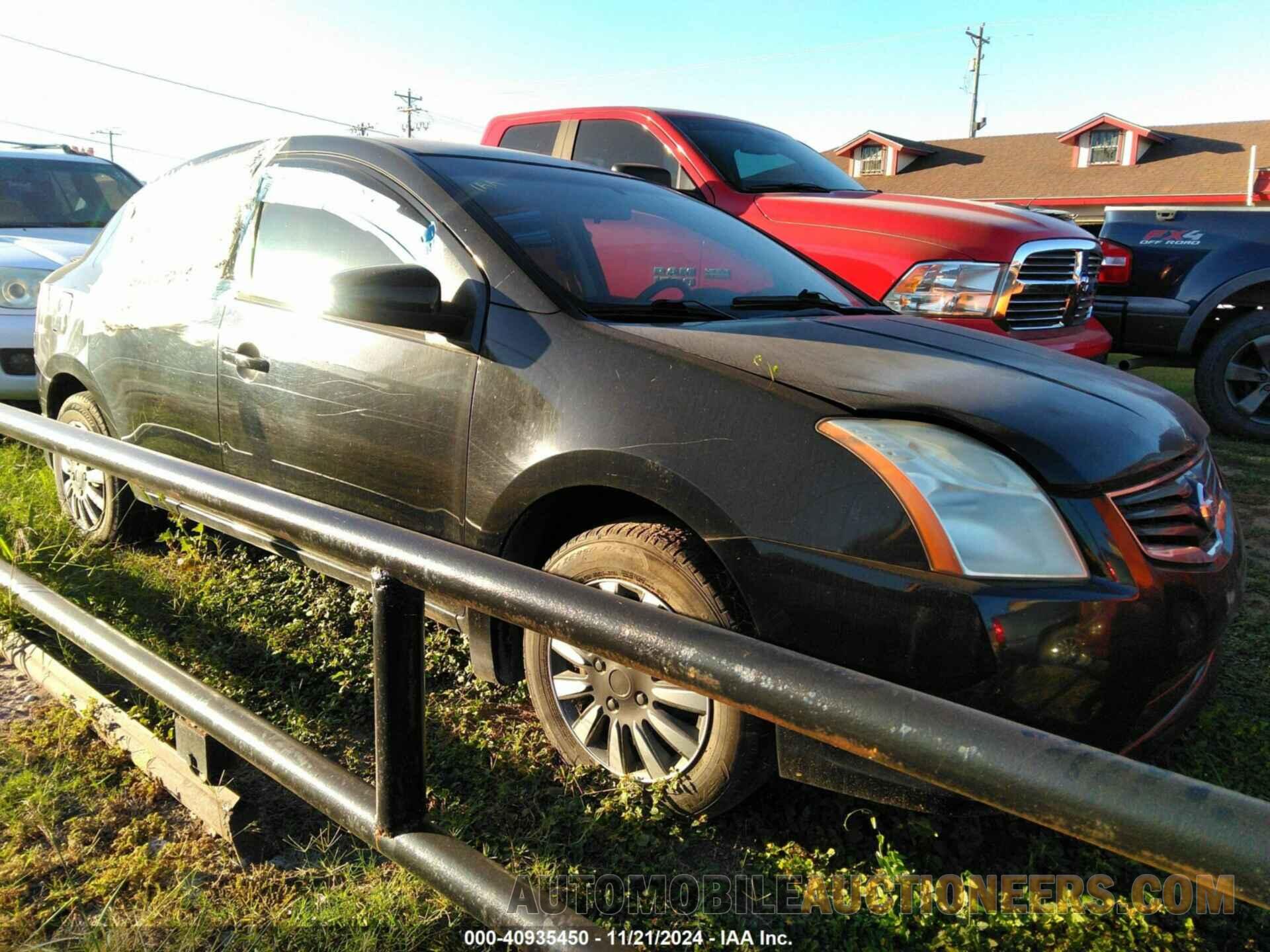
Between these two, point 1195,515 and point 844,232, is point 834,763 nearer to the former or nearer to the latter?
point 1195,515

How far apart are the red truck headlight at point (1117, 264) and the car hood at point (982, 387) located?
4.96 m

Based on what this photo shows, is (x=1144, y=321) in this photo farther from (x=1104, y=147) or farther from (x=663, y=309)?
(x=1104, y=147)

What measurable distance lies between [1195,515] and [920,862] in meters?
1.04

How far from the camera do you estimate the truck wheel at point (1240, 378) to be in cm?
661

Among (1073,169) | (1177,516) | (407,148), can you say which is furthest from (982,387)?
(1073,169)

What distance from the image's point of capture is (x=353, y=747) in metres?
2.67

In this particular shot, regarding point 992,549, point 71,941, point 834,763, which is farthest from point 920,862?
point 71,941

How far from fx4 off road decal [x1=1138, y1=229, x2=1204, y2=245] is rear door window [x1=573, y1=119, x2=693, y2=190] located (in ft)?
12.2

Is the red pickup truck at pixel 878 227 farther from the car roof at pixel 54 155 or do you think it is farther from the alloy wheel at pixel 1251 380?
the car roof at pixel 54 155

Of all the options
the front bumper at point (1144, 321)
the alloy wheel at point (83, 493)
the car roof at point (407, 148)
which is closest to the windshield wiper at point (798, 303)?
the car roof at point (407, 148)

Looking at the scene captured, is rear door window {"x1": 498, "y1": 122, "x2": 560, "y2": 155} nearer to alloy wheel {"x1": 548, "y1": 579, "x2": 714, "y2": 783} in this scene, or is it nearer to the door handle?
the door handle

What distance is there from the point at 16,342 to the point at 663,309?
502 centimetres

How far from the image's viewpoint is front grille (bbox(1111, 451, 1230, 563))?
6.84ft

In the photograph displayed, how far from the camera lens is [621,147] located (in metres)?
6.11
